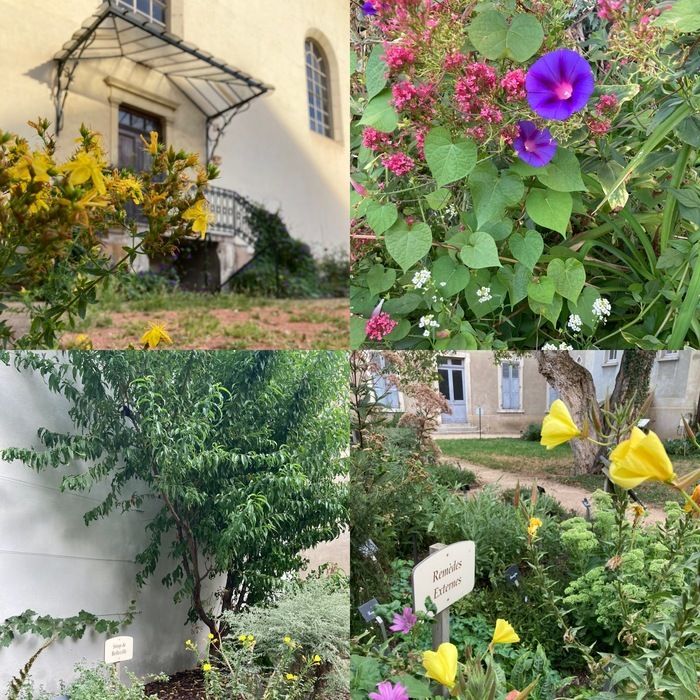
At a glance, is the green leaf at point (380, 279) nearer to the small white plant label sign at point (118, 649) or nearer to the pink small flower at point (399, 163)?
the pink small flower at point (399, 163)

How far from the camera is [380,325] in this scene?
998 mm

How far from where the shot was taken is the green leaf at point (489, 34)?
0.79m

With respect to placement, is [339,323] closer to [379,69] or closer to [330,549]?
[330,549]

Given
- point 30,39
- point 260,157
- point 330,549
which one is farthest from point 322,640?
point 30,39

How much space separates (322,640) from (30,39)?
1.17 meters

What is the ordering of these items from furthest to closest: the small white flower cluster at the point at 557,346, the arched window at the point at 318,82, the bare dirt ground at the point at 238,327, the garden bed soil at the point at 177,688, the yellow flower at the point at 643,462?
1. the arched window at the point at 318,82
2. the garden bed soil at the point at 177,688
3. the bare dirt ground at the point at 238,327
4. the small white flower cluster at the point at 557,346
5. the yellow flower at the point at 643,462

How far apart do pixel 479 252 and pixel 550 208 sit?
10 cm

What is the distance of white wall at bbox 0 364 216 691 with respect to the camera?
1.13 meters

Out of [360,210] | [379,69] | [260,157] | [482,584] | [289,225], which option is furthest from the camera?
[289,225]

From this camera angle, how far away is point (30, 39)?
114 centimetres

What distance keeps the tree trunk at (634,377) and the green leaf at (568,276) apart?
0.53 feet

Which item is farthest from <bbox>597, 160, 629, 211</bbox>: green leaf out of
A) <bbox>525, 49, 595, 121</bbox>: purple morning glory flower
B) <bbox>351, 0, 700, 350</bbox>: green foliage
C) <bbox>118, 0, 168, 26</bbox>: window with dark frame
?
<bbox>118, 0, 168, 26</bbox>: window with dark frame

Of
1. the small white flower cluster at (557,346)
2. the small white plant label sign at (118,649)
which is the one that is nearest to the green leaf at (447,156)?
the small white flower cluster at (557,346)

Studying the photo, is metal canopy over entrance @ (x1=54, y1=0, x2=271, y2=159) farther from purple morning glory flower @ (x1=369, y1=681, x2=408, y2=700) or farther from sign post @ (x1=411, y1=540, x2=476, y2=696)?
purple morning glory flower @ (x1=369, y1=681, x2=408, y2=700)
